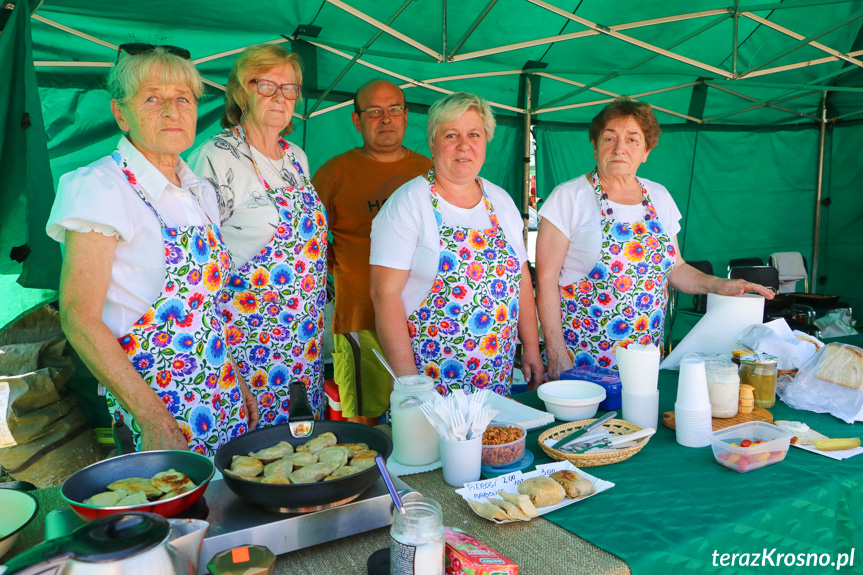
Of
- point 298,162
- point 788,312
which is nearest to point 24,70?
point 298,162

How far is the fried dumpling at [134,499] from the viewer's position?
3.36ft

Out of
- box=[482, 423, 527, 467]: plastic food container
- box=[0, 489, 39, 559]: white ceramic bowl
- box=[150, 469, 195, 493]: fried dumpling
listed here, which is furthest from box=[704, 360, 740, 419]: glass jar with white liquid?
box=[0, 489, 39, 559]: white ceramic bowl

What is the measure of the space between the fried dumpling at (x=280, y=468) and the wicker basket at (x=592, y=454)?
26.1 inches

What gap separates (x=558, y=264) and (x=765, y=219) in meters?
6.03

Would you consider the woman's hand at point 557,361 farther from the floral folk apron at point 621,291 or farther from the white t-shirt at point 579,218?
the white t-shirt at point 579,218

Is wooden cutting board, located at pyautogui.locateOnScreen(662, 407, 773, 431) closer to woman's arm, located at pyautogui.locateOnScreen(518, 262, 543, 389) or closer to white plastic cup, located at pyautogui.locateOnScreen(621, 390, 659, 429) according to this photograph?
white plastic cup, located at pyautogui.locateOnScreen(621, 390, 659, 429)

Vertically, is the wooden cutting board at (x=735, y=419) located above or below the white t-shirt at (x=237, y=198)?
below

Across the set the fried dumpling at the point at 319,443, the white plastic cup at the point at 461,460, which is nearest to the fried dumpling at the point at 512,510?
the white plastic cup at the point at 461,460

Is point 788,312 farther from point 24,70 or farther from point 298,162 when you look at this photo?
point 24,70

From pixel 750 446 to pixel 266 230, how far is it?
1.71m

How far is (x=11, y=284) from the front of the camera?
2.92 meters

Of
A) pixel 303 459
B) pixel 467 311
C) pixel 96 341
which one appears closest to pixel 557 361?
pixel 467 311

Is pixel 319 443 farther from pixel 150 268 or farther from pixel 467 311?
pixel 467 311

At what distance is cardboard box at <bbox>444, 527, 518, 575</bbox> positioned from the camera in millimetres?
973
